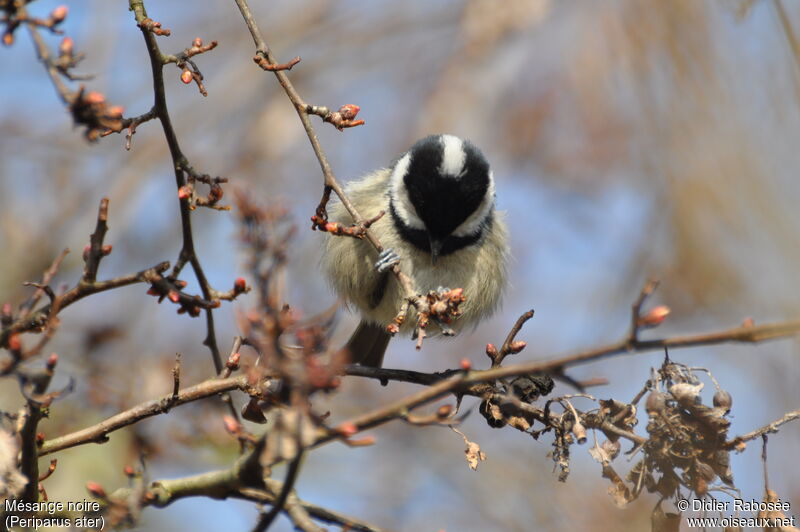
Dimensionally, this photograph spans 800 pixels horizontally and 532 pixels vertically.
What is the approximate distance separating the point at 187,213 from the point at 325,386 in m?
1.01

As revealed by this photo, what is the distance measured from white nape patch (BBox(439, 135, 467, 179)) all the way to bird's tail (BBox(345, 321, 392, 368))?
1282 millimetres

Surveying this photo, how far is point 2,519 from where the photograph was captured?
75.4 inches

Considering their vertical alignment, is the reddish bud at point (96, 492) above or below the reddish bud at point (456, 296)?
above

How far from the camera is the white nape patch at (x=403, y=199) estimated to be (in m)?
3.85

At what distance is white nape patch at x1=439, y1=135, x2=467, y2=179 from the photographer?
368 cm

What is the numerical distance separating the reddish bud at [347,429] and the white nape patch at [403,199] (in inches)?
91.4

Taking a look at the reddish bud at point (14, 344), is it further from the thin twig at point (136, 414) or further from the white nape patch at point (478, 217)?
the white nape patch at point (478, 217)

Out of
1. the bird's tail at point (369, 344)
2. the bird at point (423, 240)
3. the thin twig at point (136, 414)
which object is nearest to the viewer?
the thin twig at point (136, 414)

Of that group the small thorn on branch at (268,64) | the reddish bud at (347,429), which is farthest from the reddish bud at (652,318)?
the small thorn on branch at (268,64)

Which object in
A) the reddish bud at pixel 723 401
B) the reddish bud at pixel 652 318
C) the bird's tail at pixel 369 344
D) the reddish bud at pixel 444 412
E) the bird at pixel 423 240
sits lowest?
the bird's tail at pixel 369 344

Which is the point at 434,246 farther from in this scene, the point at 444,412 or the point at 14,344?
the point at 14,344

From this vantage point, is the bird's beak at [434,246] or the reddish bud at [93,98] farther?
the bird's beak at [434,246]

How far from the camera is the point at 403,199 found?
3.90 m

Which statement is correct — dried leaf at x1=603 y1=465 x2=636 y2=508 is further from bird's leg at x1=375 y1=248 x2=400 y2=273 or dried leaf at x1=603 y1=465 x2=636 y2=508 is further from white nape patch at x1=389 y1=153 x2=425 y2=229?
white nape patch at x1=389 y1=153 x2=425 y2=229
